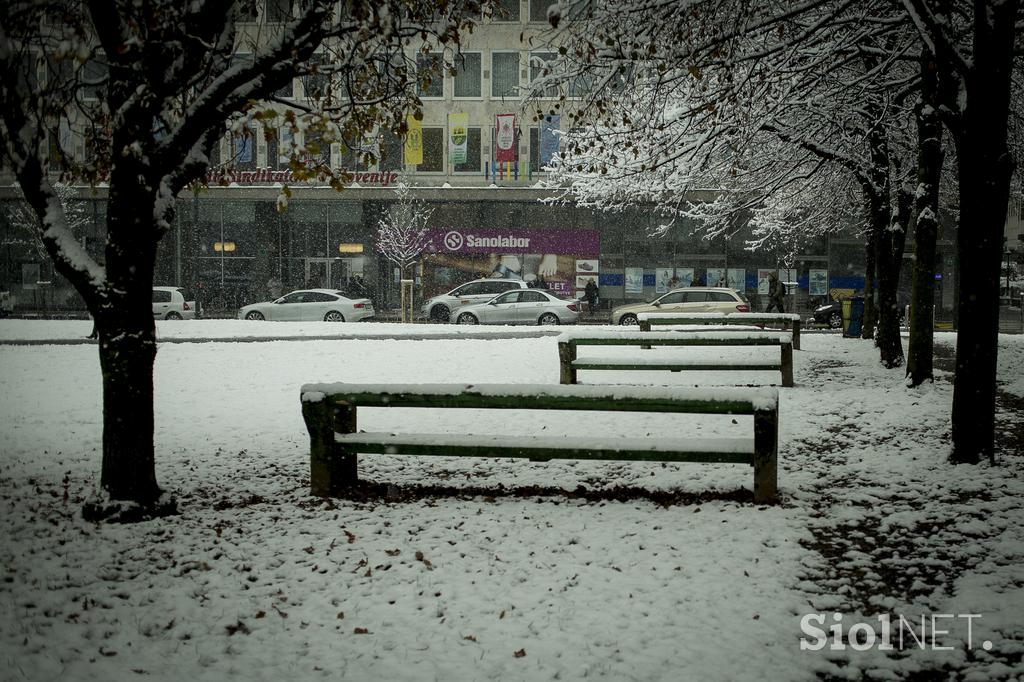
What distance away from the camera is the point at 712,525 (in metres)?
5.61

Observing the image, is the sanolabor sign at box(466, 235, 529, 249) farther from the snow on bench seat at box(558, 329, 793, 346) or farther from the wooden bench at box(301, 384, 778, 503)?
the wooden bench at box(301, 384, 778, 503)

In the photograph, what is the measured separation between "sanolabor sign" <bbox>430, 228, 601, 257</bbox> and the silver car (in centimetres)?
889

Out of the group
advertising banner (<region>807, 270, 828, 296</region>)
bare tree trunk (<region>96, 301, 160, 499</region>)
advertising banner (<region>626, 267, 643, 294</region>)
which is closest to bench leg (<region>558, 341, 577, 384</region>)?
bare tree trunk (<region>96, 301, 160, 499</region>)

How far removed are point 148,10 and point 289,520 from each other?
343 cm

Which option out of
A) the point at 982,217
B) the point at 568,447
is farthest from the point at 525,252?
the point at 568,447

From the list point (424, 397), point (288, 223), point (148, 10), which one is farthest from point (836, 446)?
point (288, 223)

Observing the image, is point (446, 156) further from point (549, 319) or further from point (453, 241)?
point (549, 319)

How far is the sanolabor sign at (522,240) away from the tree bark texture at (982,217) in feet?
101

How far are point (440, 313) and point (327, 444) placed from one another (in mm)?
24522

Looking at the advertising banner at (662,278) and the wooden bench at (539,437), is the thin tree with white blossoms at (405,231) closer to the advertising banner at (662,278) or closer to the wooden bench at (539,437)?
the advertising banner at (662,278)

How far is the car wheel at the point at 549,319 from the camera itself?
1126 inches

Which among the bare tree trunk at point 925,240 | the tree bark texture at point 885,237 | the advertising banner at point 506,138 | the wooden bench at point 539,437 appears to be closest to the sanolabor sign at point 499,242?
the advertising banner at point 506,138

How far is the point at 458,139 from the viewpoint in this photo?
37.9 metres

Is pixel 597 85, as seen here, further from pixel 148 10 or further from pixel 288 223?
pixel 288 223
